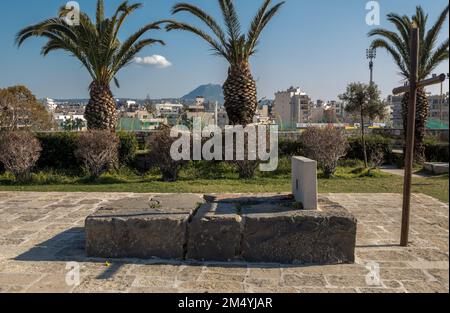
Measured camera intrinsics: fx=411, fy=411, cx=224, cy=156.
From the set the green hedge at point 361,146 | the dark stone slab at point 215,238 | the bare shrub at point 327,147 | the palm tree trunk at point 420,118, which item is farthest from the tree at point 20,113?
the palm tree trunk at point 420,118

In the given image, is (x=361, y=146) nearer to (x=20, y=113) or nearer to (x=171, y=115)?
(x=171, y=115)

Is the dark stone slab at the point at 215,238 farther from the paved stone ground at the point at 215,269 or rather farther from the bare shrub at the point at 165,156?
the bare shrub at the point at 165,156

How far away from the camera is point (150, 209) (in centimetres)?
516

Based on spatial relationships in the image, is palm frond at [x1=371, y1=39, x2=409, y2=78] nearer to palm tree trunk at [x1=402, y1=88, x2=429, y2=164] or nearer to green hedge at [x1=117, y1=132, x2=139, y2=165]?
palm tree trunk at [x1=402, y1=88, x2=429, y2=164]

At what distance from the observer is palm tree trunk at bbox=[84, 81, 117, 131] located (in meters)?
13.4

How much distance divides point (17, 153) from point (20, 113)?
1679cm

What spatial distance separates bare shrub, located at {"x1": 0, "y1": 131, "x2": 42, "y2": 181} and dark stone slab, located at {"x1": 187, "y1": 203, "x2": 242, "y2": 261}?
8.31 meters

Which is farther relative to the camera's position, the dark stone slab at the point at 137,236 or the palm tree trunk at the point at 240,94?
the palm tree trunk at the point at 240,94

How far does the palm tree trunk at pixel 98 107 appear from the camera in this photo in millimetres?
13383

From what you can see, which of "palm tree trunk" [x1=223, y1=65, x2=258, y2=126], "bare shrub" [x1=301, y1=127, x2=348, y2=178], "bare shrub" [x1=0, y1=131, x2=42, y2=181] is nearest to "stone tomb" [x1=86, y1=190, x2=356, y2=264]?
"bare shrub" [x1=301, y1=127, x2=348, y2=178]

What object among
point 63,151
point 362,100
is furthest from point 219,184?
point 362,100

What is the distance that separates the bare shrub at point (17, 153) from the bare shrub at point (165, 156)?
3.38 m

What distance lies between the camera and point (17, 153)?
442 inches
